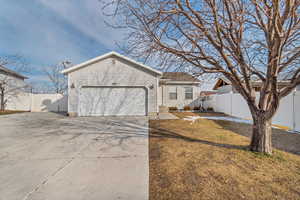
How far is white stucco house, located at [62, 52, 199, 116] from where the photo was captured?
9.45 metres

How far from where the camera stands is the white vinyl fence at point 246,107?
546 centimetres

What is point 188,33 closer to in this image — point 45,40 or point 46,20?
point 46,20

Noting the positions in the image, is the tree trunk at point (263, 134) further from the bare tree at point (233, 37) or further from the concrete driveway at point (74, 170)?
the concrete driveway at point (74, 170)

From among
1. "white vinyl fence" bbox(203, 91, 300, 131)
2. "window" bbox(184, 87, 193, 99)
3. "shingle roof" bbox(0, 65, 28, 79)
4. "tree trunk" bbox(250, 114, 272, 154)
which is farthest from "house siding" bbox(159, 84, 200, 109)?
"shingle roof" bbox(0, 65, 28, 79)

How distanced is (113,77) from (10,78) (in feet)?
50.5

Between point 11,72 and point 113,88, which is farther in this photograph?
point 11,72

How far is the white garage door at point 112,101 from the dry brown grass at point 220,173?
6296mm

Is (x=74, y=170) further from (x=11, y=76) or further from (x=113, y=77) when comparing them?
(x=11, y=76)

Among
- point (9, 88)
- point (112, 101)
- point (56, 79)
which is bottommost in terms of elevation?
→ point (112, 101)

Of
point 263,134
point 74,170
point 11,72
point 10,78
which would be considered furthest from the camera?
point 11,72

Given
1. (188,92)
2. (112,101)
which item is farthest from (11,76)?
(188,92)

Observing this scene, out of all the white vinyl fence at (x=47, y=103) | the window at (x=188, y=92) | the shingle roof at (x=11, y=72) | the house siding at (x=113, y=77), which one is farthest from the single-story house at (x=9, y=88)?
the window at (x=188, y=92)

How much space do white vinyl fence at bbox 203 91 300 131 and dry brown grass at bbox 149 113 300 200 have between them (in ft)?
12.2

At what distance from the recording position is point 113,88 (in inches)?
381
